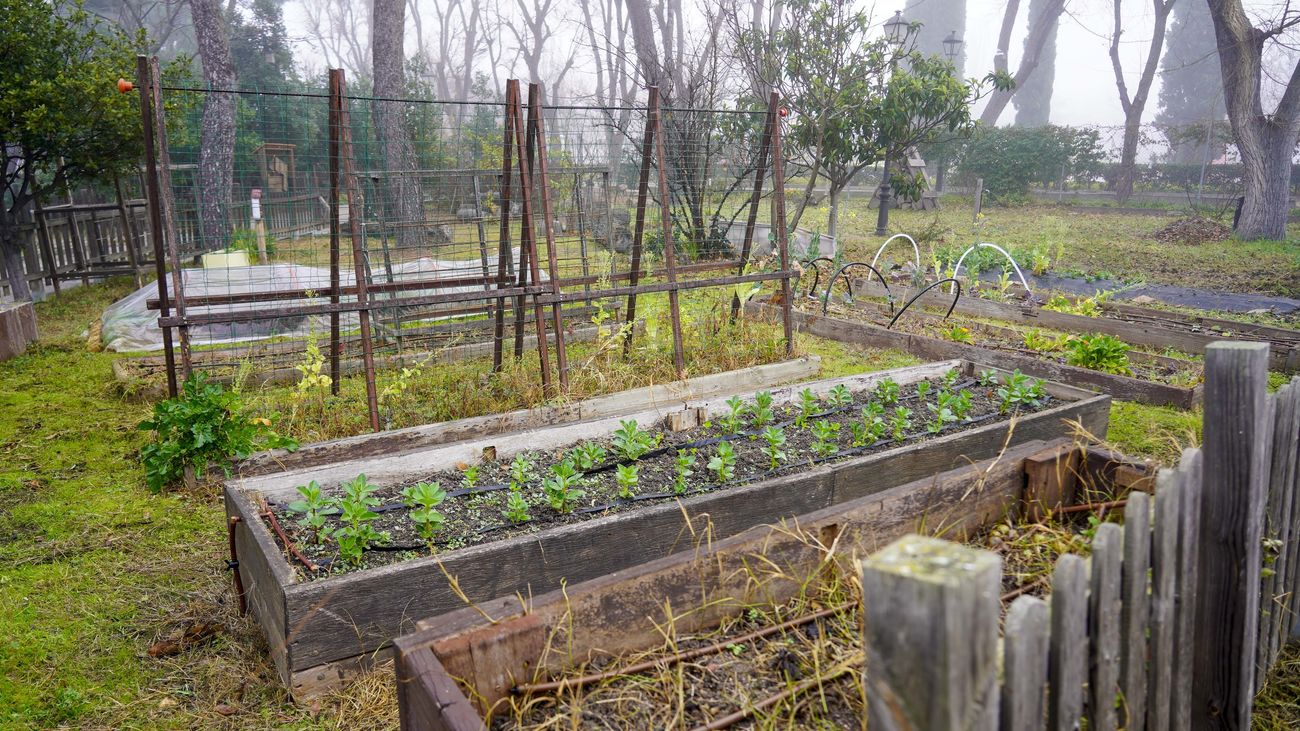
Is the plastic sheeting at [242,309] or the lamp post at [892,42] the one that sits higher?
the lamp post at [892,42]

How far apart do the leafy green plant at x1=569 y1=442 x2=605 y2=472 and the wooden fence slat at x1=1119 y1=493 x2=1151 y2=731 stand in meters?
2.26

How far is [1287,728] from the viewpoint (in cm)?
231

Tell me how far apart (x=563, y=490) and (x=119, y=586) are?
1.99 m

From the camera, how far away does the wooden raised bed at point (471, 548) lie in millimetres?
2539

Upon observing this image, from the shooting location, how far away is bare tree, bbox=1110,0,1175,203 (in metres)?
23.0

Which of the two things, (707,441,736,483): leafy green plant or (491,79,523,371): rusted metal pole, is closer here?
(707,441,736,483): leafy green plant

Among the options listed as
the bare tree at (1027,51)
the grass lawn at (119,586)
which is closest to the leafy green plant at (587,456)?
the grass lawn at (119,586)

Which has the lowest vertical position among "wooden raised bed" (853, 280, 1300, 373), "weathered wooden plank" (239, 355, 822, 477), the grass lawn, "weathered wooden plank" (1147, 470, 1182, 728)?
the grass lawn

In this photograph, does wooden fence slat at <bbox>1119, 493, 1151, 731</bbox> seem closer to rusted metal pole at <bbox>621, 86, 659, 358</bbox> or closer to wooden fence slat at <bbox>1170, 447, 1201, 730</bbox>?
wooden fence slat at <bbox>1170, 447, 1201, 730</bbox>

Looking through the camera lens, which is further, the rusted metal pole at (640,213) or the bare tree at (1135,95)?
the bare tree at (1135,95)

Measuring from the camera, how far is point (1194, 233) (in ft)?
48.0

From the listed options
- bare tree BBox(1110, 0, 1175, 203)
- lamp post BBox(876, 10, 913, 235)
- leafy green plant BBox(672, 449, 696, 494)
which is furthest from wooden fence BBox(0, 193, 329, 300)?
bare tree BBox(1110, 0, 1175, 203)

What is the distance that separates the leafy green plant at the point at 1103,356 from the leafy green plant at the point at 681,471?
3570 millimetres

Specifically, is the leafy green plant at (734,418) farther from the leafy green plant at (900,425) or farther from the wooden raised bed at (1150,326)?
the wooden raised bed at (1150,326)
